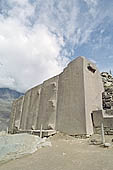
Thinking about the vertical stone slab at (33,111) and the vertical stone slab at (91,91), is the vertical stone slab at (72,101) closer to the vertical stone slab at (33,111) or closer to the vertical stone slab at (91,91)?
the vertical stone slab at (91,91)

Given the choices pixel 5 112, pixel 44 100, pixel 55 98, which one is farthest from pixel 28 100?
pixel 5 112

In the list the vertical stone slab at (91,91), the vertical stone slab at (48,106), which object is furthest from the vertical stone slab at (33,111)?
the vertical stone slab at (91,91)

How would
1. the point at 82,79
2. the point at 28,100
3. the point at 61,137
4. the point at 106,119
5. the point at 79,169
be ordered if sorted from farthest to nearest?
1. the point at 28,100
2. the point at 82,79
3. the point at 61,137
4. the point at 106,119
5. the point at 79,169

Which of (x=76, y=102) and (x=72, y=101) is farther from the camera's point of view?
(x=72, y=101)

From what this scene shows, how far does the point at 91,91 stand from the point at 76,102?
5.73ft

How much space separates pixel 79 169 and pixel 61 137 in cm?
636

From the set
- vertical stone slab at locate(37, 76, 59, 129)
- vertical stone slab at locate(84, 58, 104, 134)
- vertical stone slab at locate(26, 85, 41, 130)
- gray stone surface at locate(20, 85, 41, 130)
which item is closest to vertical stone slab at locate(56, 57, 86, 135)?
vertical stone slab at locate(84, 58, 104, 134)

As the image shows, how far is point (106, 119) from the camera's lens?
29.4 feet

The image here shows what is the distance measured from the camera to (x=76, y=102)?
414 inches

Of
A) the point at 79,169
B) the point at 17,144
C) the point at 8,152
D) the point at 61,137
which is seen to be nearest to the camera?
the point at 79,169

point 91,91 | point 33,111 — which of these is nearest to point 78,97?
point 91,91

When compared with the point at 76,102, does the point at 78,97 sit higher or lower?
higher

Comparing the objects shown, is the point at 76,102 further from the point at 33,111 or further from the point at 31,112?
the point at 31,112

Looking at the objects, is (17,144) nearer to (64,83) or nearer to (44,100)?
(64,83)
